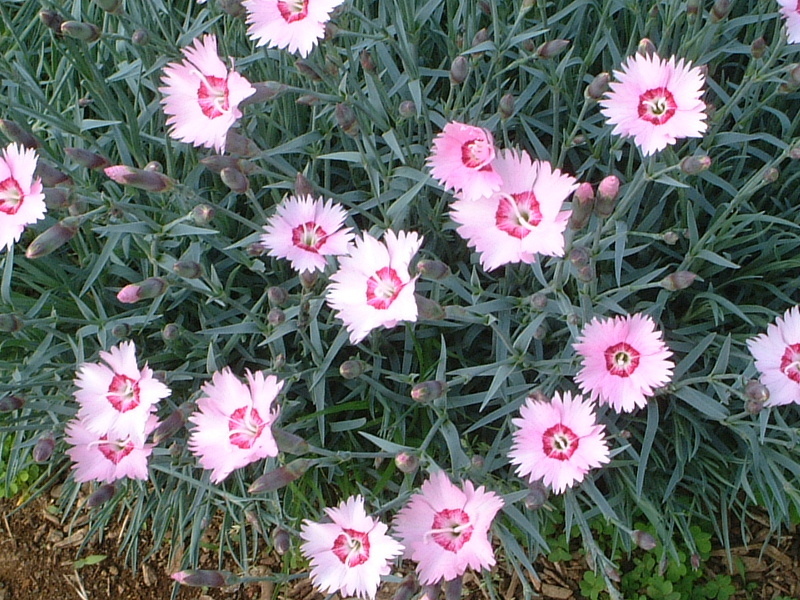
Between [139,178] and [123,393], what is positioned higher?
[139,178]

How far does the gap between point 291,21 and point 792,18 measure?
1.20m

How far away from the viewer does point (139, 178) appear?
6.04ft

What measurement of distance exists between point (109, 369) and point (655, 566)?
1727 millimetres

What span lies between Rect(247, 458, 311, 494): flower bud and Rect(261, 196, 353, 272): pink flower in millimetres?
449

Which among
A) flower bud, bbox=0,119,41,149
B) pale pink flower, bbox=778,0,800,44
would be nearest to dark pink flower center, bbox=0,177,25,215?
flower bud, bbox=0,119,41,149

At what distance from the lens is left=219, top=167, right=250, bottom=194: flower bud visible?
1872 mm

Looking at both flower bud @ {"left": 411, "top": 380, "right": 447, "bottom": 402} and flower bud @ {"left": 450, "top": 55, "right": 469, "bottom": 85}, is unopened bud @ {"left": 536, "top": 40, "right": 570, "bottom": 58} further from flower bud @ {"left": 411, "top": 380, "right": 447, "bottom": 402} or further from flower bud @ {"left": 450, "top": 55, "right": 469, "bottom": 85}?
flower bud @ {"left": 411, "top": 380, "right": 447, "bottom": 402}

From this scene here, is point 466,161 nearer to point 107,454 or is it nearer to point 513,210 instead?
point 513,210

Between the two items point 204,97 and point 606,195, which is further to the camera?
point 204,97

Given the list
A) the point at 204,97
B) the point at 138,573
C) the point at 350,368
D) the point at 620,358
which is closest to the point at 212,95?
the point at 204,97

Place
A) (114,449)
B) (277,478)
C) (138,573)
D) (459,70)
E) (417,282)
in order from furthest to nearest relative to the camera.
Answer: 1. (138,573)
2. (417,282)
3. (459,70)
4. (114,449)
5. (277,478)

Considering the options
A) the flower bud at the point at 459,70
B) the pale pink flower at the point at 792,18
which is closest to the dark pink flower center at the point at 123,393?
the flower bud at the point at 459,70

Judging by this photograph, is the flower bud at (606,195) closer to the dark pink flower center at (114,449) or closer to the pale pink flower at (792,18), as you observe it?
the pale pink flower at (792,18)

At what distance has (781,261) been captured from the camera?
7.95ft
